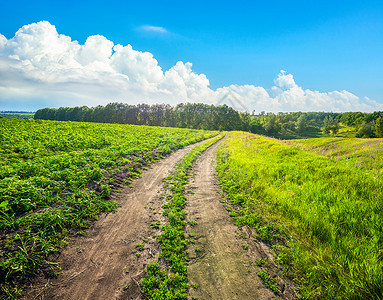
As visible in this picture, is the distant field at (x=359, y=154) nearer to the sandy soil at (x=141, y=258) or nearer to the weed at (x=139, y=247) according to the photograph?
the sandy soil at (x=141, y=258)

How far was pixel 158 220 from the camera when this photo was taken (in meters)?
6.21

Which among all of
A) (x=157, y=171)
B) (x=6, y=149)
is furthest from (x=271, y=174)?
(x=6, y=149)

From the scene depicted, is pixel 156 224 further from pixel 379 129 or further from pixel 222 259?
pixel 379 129

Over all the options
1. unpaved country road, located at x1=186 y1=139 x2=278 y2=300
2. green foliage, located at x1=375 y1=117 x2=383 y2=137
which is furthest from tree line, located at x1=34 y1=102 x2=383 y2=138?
unpaved country road, located at x1=186 y1=139 x2=278 y2=300

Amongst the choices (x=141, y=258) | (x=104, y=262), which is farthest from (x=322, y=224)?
(x=104, y=262)

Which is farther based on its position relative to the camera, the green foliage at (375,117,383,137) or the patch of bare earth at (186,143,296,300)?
the green foliage at (375,117,383,137)

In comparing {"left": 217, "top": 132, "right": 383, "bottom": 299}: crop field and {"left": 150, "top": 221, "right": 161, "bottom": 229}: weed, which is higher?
{"left": 217, "top": 132, "right": 383, "bottom": 299}: crop field

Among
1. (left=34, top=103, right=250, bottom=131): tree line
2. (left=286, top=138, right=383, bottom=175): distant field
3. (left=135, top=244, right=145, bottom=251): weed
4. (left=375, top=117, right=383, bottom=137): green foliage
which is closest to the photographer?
(left=135, top=244, right=145, bottom=251): weed

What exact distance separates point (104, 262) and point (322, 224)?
22.3 ft


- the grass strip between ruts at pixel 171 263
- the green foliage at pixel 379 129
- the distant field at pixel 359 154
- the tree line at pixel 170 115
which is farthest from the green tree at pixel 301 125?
the grass strip between ruts at pixel 171 263

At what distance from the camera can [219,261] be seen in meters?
4.42

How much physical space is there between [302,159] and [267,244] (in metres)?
9.34

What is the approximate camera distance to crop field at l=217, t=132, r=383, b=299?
3.56 meters

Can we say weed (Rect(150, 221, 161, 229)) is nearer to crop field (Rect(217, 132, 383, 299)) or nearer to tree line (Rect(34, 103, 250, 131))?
crop field (Rect(217, 132, 383, 299))
